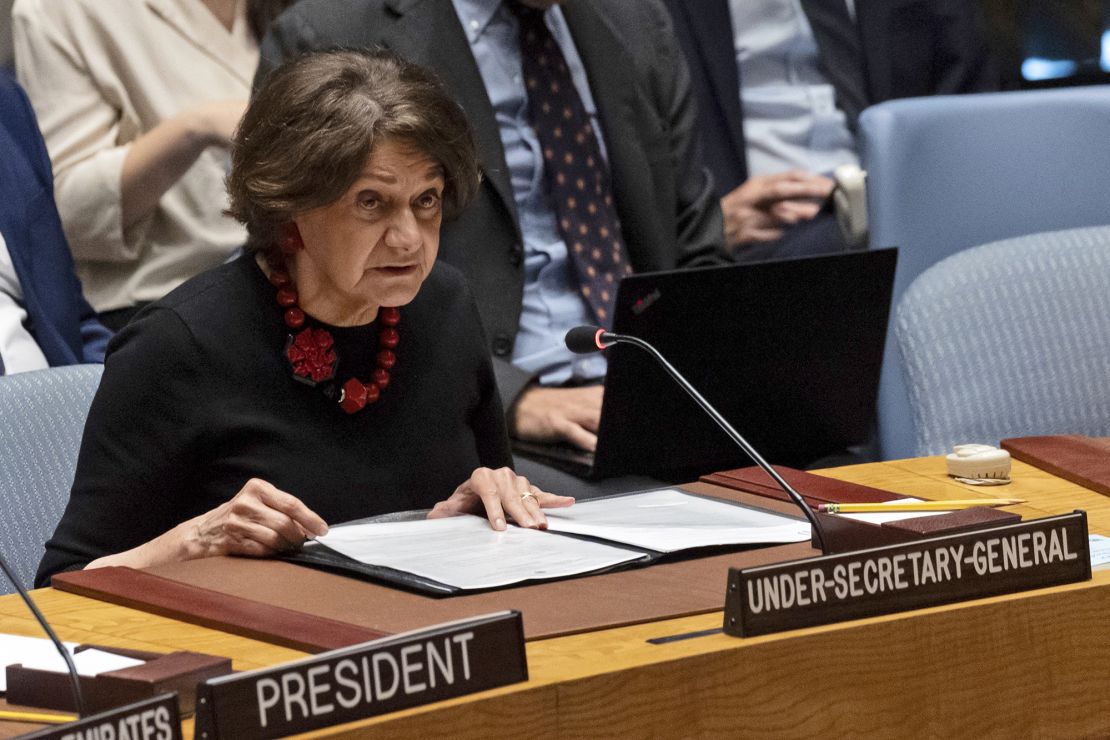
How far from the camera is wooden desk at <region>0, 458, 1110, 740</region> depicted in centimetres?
106

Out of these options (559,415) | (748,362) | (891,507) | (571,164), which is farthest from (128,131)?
(891,507)

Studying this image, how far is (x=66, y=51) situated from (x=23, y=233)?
35cm

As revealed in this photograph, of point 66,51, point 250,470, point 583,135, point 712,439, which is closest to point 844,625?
point 250,470

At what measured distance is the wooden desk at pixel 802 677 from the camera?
106cm

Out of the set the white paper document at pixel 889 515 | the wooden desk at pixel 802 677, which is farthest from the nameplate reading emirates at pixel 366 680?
the white paper document at pixel 889 515

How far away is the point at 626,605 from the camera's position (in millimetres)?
1251

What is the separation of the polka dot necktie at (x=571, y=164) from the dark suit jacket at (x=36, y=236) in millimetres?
736

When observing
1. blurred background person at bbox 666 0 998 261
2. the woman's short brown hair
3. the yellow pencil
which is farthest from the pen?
blurred background person at bbox 666 0 998 261

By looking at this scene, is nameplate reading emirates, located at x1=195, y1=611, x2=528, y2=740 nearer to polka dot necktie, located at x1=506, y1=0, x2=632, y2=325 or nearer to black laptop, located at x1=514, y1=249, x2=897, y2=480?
black laptop, located at x1=514, y1=249, x2=897, y2=480

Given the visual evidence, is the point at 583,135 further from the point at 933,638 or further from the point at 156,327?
the point at 933,638

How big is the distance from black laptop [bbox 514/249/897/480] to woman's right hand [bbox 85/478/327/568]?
0.56 meters

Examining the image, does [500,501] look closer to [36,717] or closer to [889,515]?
[889,515]

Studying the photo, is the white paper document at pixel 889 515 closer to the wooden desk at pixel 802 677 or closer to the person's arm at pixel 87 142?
→ the wooden desk at pixel 802 677

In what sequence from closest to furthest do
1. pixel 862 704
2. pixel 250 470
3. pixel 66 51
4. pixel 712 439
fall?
pixel 862 704 → pixel 250 470 → pixel 712 439 → pixel 66 51
